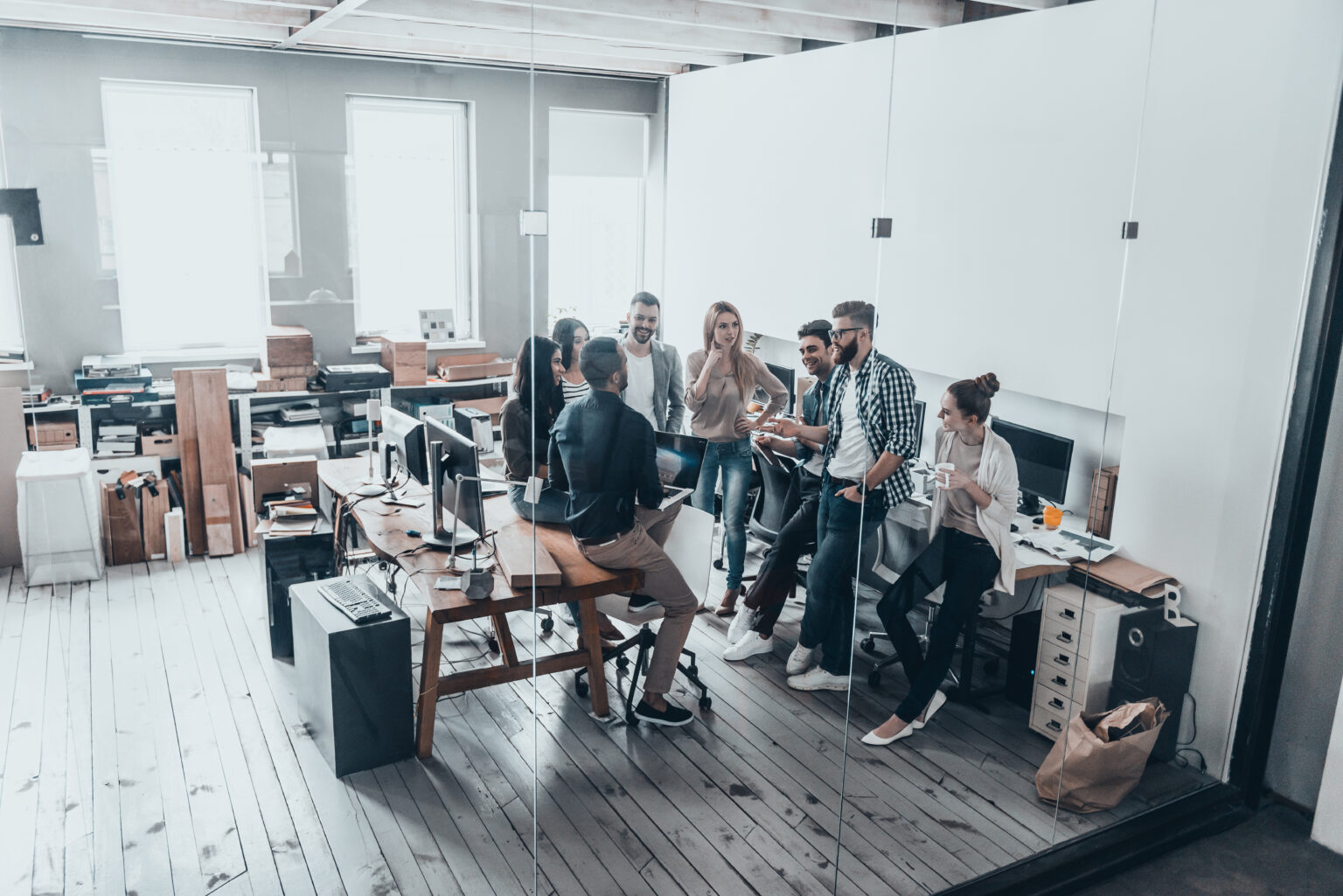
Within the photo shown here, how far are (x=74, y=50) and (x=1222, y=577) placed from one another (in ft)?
12.8

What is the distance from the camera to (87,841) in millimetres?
2395

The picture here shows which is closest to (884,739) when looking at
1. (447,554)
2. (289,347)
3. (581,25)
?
(447,554)

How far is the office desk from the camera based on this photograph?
2.60 metres

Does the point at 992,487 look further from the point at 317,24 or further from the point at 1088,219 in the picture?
the point at 317,24

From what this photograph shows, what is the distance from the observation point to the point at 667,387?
247 cm

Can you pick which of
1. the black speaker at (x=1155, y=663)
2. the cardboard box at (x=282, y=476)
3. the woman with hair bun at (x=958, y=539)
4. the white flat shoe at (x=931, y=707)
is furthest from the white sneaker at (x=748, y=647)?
the black speaker at (x=1155, y=663)

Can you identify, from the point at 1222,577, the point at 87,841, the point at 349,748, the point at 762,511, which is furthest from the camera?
the point at 1222,577

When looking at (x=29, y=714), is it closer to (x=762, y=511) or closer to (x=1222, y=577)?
(x=762, y=511)

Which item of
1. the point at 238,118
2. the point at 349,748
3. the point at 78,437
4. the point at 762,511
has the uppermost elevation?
the point at 238,118

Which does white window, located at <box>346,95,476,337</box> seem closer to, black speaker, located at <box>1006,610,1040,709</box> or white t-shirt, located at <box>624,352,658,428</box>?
white t-shirt, located at <box>624,352,658,428</box>

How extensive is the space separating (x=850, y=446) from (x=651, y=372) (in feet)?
2.21

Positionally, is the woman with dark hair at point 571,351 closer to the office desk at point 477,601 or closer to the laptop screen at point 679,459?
the laptop screen at point 679,459

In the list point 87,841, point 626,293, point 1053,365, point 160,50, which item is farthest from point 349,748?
point 1053,365

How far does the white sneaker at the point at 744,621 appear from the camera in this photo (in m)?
2.82
